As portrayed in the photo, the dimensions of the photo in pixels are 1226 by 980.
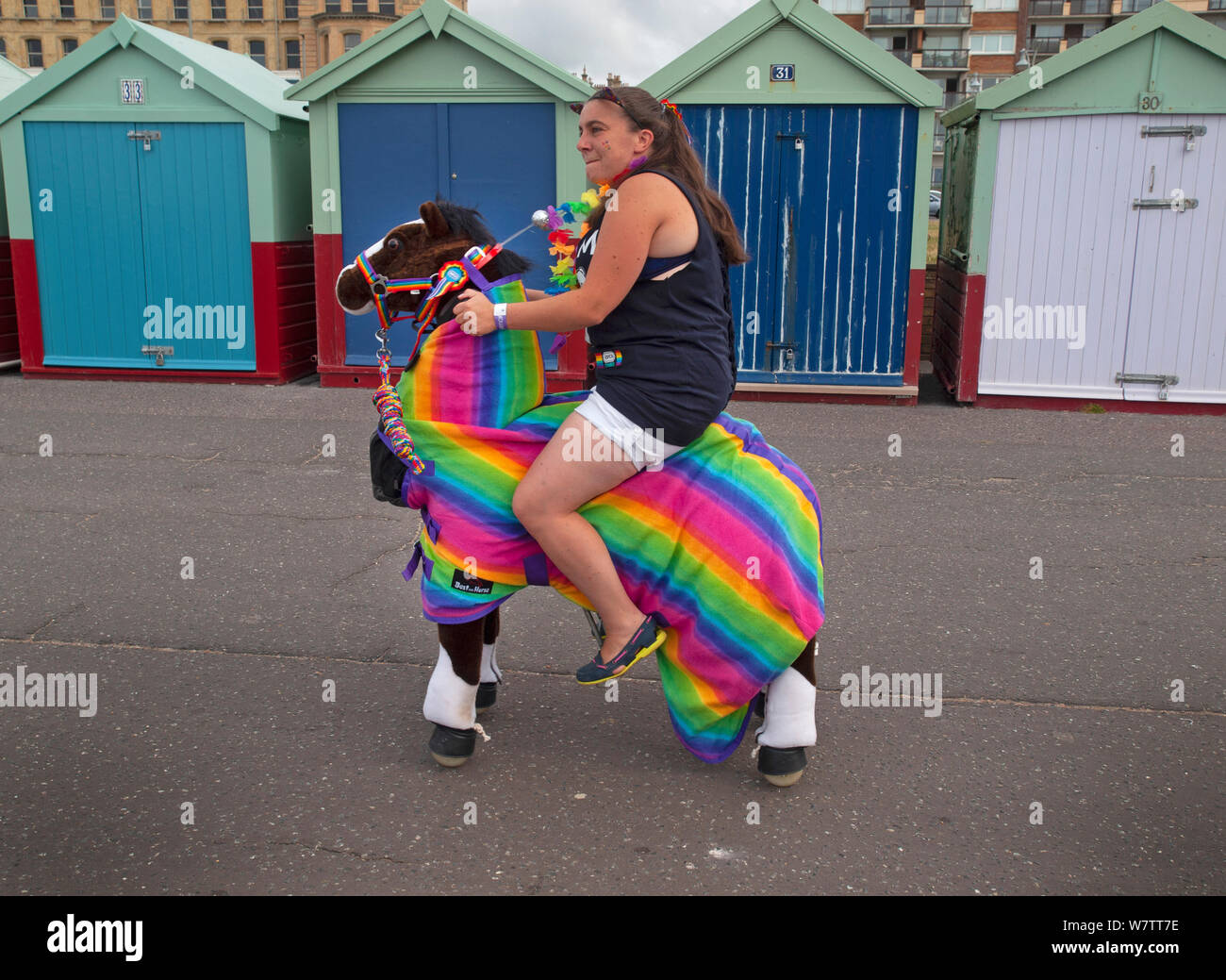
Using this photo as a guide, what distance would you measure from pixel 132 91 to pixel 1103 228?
7836 millimetres

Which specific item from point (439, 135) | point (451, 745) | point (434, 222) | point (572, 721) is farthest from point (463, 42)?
→ point (451, 745)

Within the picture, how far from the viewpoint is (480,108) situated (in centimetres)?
918

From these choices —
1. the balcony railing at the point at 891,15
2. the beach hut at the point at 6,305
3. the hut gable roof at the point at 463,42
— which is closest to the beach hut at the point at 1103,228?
the hut gable roof at the point at 463,42

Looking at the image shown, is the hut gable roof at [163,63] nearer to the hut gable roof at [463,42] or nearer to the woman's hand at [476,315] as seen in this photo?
the hut gable roof at [463,42]

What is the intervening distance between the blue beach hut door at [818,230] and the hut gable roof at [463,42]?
41.1 inches

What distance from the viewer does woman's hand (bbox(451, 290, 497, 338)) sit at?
9.63 ft

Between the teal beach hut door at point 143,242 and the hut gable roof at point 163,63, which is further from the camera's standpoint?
the teal beach hut door at point 143,242

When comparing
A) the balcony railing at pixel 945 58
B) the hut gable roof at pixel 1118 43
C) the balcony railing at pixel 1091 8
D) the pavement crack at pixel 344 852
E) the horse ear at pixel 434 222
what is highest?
the balcony railing at pixel 1091 8

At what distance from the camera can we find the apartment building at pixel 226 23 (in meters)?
64.2

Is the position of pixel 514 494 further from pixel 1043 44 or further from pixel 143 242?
pixel 1043 44

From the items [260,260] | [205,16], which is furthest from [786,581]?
[205,16]

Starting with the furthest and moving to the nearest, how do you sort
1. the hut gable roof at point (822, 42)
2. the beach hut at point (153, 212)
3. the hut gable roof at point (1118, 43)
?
the beach hut at point (153, 212) → the hut gable roof at point (822, 42) → the hut gable roof at point (1118, 43)

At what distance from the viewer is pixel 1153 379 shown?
8.95 m

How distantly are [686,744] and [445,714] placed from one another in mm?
703
